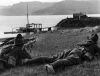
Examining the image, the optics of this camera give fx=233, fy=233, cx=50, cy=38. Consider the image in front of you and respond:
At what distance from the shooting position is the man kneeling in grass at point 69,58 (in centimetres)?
994

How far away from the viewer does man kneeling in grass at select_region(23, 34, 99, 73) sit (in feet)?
32.6

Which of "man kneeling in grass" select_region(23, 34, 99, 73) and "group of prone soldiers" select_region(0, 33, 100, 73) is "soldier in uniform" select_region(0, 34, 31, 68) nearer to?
"group of prone soldiers" select_region(0, 33, 100, 73)

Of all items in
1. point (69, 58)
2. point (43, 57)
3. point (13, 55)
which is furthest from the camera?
point (13, 55)

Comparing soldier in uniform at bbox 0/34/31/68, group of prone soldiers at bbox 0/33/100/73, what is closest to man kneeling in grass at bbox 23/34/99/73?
group of prone soldiers at bbox 0/33/100/73

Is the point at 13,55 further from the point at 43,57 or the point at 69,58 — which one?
the point at 69,58

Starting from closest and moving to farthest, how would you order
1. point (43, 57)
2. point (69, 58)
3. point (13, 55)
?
point (69, 58), point (43, 57), point (13, 55)

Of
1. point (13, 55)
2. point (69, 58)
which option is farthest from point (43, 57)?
point (69, 58)

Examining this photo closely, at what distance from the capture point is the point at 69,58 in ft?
34.3

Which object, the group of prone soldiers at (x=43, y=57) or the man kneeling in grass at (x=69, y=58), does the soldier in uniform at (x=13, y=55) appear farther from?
the man kneeling in grass at (x=69, y=58)

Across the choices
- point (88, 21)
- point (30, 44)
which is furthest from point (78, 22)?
point (30, 44)

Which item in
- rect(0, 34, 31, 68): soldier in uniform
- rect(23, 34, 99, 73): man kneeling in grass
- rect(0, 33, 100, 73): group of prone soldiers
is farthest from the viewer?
rect(0, 34, 31, 68): soldier in uniform

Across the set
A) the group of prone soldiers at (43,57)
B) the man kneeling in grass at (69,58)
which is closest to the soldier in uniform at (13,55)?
the group of prone soldiers at (43,57)

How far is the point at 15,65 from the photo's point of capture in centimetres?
1177

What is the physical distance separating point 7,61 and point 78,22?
47.4m
